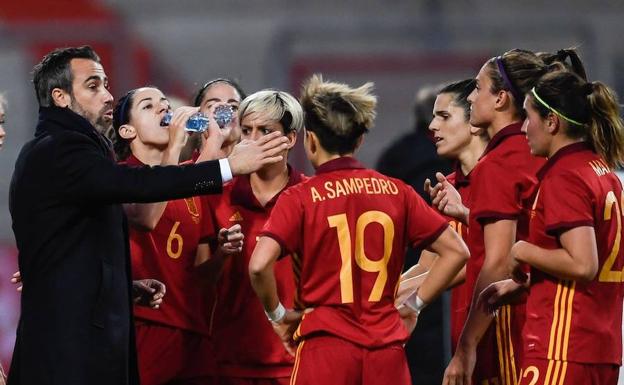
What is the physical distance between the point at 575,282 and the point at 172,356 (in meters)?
1.75

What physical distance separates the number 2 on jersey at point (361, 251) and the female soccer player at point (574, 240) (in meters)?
0.46

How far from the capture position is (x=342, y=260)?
172 inches

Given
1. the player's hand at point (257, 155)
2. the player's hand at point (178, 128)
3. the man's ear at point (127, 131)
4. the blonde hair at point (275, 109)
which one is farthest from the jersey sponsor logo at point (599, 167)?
the man's ear at point (127, 131)

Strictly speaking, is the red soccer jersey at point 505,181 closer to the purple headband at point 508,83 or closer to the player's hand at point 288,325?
the purple headband at point 508,83

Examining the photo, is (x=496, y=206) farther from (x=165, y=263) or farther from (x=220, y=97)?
(x=220, y=97)

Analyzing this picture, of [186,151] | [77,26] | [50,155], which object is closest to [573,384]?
[50,155]

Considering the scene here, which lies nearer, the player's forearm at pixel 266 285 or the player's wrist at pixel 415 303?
the player's forearm at pixel 266 285

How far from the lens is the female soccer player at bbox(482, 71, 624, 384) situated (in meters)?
4.12

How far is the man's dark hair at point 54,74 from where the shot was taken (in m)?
4.57

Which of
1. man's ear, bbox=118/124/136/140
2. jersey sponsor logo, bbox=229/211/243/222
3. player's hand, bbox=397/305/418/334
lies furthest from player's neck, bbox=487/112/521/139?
man's ear, bbox=118/124/136/140

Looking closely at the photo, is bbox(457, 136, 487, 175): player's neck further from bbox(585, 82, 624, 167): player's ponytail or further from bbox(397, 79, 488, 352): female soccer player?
bbox(585, 82, 624, 167): player's ponytail

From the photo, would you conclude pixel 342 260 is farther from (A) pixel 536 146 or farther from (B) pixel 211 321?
(B) pixel 211 321

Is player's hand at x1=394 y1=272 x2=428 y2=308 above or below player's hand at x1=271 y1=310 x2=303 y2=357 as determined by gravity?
below

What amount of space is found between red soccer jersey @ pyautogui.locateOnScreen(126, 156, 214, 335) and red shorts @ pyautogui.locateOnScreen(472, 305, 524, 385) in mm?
1157
